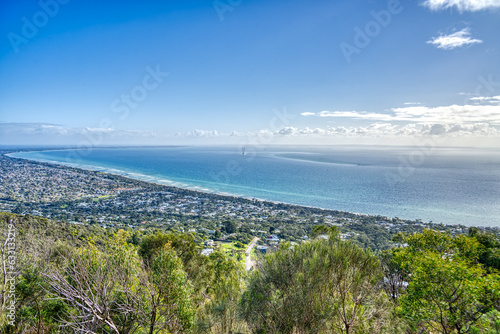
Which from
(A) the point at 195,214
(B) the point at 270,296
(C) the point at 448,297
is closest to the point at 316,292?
(B) the point at 270,296

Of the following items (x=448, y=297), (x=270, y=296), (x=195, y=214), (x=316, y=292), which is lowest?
(x=195, y=214)

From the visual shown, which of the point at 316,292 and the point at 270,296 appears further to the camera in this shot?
the point at 270,296

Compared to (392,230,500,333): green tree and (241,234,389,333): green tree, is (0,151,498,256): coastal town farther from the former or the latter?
(392,230,500,333): green tree

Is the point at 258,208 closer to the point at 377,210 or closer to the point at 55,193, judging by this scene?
the point at 377,210

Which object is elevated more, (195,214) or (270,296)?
(270,296)

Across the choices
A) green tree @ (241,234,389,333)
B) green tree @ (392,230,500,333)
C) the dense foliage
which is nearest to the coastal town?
green tree @ (241,234,389,333)

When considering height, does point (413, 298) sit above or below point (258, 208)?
above

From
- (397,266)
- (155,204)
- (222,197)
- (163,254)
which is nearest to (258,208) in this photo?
(222,197)

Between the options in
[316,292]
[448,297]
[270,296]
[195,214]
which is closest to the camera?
[448,297]

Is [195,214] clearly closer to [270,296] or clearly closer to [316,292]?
[270,296]
